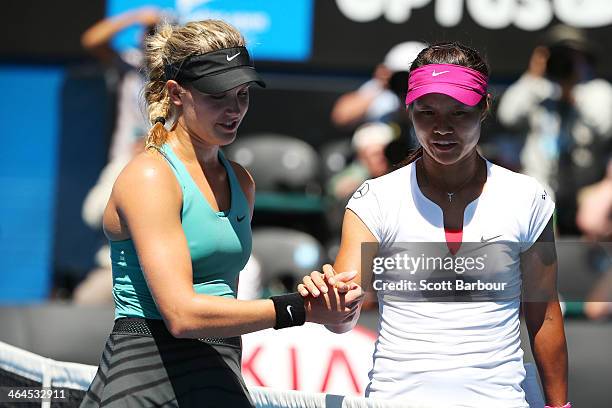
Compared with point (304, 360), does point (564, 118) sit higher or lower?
higher

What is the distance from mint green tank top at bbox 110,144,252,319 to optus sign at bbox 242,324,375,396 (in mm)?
2303

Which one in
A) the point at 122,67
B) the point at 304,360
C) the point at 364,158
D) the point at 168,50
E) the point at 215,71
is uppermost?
the point at 122,67

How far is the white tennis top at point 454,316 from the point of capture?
10.6 feet

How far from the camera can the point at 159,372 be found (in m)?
3.06

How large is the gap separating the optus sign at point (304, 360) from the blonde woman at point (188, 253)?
216 centimetres

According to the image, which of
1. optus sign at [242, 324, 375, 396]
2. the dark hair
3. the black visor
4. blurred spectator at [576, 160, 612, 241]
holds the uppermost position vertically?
blurred spectator at [576, 160, 612, 241]

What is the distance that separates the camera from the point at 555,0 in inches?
317

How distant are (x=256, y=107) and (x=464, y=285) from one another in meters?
Result: 5.15

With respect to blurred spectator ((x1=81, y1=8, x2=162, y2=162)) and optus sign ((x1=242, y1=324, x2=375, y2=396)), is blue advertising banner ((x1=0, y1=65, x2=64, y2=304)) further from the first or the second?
optus sign ((x1=242, y1=324, x2=375, y2=396))

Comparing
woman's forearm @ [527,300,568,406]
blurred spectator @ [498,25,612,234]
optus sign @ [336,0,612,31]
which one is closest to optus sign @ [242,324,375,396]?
woman's forearm @ [527,300,568,406]

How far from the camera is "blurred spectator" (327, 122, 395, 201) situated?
727cm

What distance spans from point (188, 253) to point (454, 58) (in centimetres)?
106

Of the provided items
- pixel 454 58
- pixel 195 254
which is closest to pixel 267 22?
pixel 454 58

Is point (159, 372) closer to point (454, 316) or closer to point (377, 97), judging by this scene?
point (454, 316)
